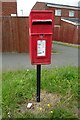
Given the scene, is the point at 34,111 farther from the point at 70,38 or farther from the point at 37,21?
the point at 70,38

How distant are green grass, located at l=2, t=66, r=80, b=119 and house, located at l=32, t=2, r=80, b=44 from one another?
19652 millimetres

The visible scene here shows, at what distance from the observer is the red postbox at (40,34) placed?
165 inches

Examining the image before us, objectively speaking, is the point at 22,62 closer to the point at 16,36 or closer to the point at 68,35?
the point at 16,36

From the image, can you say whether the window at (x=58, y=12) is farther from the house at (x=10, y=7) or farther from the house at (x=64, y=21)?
the house at (x=10, y=7)

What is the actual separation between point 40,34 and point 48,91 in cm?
113

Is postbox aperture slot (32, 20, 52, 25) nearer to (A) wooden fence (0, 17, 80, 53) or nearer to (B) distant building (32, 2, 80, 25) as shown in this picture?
(A) wooden fence (0, 17, 80, 53)

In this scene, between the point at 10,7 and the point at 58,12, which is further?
the point at 58,12

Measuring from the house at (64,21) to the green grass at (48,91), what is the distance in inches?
774

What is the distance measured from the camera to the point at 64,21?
Answer: 41.7 m

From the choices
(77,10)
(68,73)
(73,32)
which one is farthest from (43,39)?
(77,10)

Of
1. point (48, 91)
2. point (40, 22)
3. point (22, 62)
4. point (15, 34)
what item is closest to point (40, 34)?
point (40, 22)

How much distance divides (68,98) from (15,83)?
112cm

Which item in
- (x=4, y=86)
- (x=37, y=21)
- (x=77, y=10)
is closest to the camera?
(x=37, y=21)

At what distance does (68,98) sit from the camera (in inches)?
179
